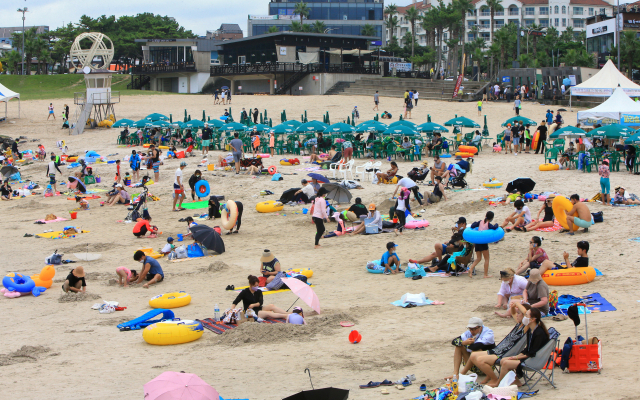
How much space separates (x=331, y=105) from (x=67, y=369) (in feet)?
112

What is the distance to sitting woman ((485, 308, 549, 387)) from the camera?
6.22 m

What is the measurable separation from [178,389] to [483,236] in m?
6.48

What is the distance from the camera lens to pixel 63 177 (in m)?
25.7

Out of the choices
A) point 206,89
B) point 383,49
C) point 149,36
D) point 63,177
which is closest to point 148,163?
point 63,177

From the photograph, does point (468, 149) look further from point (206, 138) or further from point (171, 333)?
point (171, 333)

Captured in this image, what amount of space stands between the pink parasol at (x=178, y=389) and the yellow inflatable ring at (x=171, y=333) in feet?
8.88

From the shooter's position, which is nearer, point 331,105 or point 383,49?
point 331,105

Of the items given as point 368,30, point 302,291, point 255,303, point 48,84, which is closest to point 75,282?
point 255,303

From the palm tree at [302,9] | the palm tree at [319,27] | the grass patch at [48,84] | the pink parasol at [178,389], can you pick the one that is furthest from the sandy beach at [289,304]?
the palm tree at [302,9]

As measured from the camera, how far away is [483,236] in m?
10.6

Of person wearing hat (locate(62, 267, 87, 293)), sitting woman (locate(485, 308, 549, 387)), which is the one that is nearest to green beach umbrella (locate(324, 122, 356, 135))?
person wearing hat (locate(62, 267, 87, 293))

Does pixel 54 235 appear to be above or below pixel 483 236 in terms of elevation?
below

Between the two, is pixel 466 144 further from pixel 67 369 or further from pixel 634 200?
pixel 67 369

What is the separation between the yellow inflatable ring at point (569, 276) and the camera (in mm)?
9852
